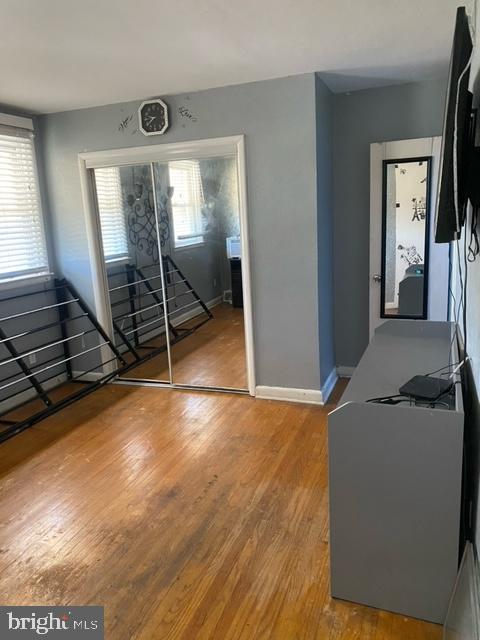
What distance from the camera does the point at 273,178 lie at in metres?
3.53

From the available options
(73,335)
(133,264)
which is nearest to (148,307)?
(133,264)

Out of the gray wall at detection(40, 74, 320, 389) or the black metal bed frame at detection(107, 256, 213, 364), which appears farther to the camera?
the black metal bed frame at detection(107, 256, 213, 364)

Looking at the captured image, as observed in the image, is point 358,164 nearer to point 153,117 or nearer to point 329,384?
point 153,117

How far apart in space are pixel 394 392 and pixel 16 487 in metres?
2.20

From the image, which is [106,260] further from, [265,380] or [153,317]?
[265,380]

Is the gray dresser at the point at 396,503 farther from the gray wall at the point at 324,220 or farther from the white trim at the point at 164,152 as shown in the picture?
the white trim at the point at 164,152

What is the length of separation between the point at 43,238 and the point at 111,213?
0.66 metres

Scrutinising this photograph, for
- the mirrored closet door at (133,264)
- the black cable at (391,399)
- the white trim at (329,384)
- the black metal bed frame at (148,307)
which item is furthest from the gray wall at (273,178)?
the black cable at (391,399)

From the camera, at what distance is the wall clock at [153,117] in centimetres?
370

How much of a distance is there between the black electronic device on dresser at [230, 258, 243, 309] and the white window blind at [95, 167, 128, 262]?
1.02 meters

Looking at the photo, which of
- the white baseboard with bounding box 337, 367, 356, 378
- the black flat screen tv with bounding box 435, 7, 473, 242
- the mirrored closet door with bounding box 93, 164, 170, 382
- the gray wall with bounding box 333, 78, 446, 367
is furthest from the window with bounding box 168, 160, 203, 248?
the black flat screen tv with bounding box 435, 7, 473, 242

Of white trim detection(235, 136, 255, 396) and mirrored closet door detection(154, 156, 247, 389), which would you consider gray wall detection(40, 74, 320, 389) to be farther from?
mirrored closet door detection(154, 156, 247, 389)

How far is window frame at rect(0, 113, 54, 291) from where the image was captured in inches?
152

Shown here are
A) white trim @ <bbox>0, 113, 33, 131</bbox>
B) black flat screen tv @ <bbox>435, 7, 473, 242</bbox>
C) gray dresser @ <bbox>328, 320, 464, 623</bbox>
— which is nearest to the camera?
black flat screen tv @ <bbox>435, 7, 473, 242</bbox>
